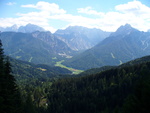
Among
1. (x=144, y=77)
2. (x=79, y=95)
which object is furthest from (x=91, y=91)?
(x=144, y=77)

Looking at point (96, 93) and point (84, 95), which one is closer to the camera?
point (96, 93)

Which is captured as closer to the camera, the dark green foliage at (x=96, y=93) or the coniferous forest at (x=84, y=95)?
the coniferous forest at (x=84, y=95)

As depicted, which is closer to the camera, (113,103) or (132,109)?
(132,109)

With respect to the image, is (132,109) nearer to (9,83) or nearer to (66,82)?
(9,83)

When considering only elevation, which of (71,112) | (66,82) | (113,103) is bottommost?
(71,112)

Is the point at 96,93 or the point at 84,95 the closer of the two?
the point at 96,93

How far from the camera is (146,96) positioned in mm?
19125

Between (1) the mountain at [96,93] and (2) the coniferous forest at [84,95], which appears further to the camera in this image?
(1) the mountain at [96,93]

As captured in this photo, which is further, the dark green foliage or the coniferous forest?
the dark green foliage

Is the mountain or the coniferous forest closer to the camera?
the coniferous forest

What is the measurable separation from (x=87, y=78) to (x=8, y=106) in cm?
14449

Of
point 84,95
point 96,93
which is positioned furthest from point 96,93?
point 84,95

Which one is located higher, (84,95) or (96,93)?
(96,93)

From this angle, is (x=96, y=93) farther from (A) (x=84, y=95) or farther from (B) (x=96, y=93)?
(A) (x=84, y=95)
